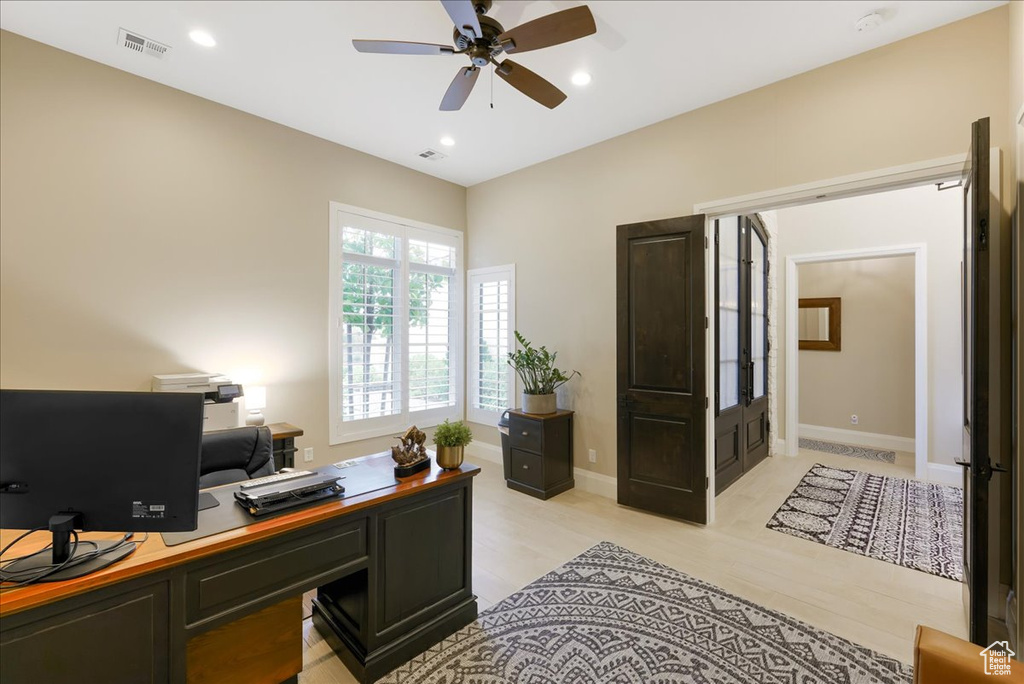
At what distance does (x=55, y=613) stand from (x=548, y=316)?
3.90 metres

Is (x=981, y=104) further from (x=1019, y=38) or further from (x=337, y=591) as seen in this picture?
(x=337, y=591)

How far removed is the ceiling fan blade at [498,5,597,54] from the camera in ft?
6.24

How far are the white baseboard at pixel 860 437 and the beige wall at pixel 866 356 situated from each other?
2.2 inches

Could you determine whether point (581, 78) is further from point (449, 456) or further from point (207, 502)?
point (207, 502)

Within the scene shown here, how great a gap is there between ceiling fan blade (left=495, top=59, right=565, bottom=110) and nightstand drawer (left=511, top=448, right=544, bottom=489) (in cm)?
294

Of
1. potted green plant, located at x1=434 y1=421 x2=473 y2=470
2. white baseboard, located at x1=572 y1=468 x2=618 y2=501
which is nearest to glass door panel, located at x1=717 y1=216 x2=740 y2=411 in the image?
white baseboard, located at x1=572 y1=468 x2=618 y2=501

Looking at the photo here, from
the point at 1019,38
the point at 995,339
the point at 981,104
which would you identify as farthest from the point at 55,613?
the point at 981,104

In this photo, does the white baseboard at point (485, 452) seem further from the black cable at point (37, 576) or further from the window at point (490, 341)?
the black cable at point (37, 576)

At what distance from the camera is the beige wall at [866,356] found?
5.66 metres

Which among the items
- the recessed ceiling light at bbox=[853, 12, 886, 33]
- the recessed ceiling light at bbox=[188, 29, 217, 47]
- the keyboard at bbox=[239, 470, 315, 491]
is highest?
the recessed ceiling light at bbox=[188, 29, 217, 47]

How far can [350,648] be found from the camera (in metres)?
1.97

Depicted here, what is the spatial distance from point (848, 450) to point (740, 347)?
274 centimetres

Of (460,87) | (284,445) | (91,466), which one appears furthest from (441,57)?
(284,445)

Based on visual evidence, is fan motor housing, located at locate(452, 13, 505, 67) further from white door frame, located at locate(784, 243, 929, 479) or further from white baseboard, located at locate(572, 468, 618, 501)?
white door frame, located at locate(784, 243, 929, 479)
